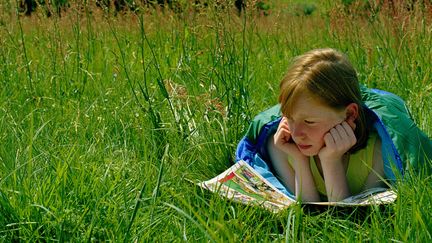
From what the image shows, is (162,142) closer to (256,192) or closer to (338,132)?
(256,192)

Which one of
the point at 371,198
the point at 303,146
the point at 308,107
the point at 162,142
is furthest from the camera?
the point at 162,142

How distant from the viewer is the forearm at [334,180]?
8.63 feet

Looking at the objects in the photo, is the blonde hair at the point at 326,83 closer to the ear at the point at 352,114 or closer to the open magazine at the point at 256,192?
the ear at the point at 352,114

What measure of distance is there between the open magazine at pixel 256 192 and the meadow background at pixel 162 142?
0.04m

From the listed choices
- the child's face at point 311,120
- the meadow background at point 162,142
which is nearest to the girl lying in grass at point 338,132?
the child's face at point 311,120

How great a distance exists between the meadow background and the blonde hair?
1.15 ft

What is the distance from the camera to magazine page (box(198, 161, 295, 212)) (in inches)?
97.8

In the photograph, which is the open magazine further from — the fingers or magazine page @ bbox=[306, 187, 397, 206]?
the fingers

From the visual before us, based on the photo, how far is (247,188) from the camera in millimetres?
2697

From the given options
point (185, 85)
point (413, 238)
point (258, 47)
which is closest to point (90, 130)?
point (185, 85)

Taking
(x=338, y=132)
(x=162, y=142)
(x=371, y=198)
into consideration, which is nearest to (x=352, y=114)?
(x=338, y=132)

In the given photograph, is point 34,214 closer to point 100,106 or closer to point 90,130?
point 90,130

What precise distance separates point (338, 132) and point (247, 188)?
1.22ft

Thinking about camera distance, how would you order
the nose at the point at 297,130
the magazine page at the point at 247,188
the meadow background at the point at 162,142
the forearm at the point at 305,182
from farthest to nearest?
the forearm at the point at 305,182, the nose at the point at 297,130, the magazine page at the point at 247,188, the meadow background at the point at 162,142
